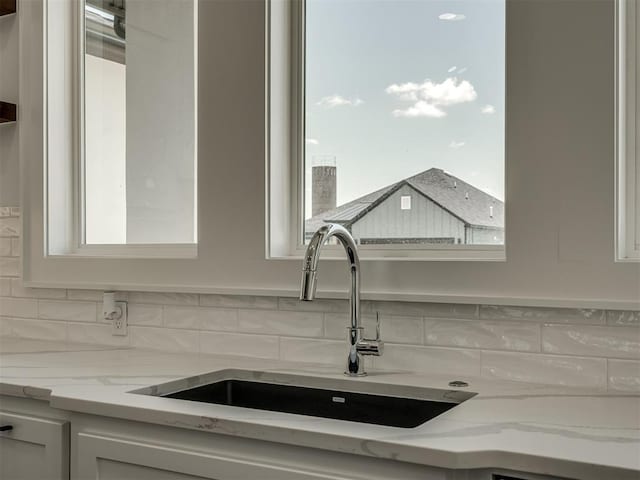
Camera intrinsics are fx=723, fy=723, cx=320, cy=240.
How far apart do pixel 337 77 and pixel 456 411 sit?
3.74ft

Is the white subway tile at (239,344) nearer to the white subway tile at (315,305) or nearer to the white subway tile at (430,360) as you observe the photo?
the white subway tile at (315,305)

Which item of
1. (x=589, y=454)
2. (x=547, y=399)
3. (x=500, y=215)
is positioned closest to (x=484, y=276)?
(x=500, y=215)

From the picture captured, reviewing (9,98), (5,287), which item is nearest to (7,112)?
(9,98)

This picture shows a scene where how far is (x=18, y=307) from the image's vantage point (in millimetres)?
2703

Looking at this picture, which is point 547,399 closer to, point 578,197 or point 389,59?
point 578,197

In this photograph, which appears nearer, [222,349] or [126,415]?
[126,415]

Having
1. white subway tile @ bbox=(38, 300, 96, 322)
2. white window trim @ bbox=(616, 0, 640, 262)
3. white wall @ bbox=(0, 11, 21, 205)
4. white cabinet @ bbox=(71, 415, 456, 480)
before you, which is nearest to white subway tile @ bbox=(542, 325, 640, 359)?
white window trim @ bbox=(616, 0, 640, 262)

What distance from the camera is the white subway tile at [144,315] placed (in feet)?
7.72

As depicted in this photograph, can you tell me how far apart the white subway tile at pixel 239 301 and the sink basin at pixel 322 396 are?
0.84 feet

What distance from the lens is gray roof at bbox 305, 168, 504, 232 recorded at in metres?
1.95

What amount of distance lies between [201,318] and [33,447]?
25.8 inches

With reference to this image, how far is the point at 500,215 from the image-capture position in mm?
1932

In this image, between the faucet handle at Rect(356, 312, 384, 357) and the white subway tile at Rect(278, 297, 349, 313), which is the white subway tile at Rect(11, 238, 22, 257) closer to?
the white subway tile at Rect(278, 297, 349, 313)

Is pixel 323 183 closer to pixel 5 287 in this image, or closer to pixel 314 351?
pixel 314 351
